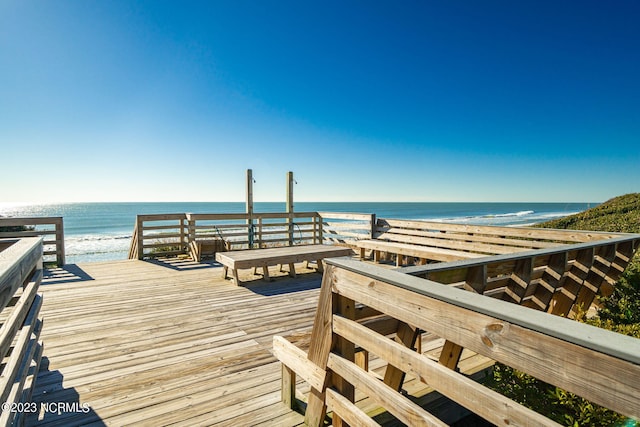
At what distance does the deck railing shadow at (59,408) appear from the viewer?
1.91 m

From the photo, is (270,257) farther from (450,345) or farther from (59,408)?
(450,345)

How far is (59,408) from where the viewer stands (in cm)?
204

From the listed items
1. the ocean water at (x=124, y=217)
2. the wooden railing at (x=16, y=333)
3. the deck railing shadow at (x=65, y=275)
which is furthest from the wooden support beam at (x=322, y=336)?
the ocean water at (x=124, y=217)

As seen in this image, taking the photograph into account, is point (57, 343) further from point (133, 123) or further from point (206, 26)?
point (133, 123)

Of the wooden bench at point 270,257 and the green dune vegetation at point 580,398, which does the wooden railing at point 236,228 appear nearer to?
the wooden bench at point 270,257

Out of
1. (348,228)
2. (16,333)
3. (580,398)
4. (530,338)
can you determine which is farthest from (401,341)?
(348,228)

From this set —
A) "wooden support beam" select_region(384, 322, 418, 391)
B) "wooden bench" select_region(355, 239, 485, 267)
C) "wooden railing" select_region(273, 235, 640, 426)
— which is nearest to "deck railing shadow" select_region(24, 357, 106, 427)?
"wooden railing" select_region(273, 235, 640, 426)

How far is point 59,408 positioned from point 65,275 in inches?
181

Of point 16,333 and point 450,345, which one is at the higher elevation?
point 16,333

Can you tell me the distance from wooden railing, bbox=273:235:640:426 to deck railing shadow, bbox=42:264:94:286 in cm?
504

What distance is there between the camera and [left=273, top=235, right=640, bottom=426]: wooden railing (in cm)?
67

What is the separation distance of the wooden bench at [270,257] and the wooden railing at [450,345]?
2.98 m

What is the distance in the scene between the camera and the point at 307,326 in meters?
3.42

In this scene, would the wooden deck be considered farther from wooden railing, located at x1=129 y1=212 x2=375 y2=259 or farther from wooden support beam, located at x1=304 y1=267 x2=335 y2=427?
wooden railing, located at x1=129 y1=212 x2=375 y2=259
